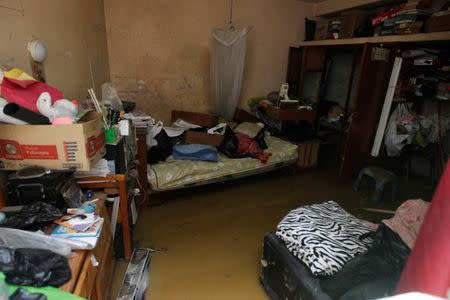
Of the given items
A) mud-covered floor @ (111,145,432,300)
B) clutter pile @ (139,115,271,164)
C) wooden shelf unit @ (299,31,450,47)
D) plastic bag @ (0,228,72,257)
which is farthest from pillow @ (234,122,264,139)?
plastic bag @ (0,228,72,257)

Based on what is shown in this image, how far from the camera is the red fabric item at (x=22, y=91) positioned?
3.93ft

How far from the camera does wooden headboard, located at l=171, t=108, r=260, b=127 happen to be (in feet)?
11.2

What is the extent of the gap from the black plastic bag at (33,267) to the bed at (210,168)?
1501mm

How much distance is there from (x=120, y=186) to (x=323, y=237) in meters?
1.27

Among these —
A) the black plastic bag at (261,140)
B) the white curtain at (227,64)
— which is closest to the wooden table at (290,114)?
the black plastic bag at (261,140)

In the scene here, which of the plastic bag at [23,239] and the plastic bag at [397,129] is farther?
the plastic bag at [397,129]

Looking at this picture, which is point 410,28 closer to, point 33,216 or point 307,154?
point 307,154

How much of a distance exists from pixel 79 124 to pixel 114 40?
2.40 metres

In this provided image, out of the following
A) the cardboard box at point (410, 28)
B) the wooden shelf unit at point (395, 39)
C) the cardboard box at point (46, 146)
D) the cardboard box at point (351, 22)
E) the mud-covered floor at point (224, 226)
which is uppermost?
the cardboard box at point (351, 22)

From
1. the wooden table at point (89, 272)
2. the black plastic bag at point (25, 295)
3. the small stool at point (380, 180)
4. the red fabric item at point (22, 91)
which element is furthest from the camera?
the small stool at point (380, 180)

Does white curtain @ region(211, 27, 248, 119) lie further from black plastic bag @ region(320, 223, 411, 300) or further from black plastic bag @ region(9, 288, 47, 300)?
black plastic bag @ region(9, 288, 47, 300)

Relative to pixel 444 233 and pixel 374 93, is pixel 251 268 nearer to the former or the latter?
pixel 444 233

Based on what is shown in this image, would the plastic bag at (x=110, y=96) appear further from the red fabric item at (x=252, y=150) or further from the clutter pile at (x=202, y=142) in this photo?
the red fabric item at (x=252, y=150)

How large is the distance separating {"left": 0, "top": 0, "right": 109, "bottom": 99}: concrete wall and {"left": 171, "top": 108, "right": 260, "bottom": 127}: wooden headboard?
3.42 feet
